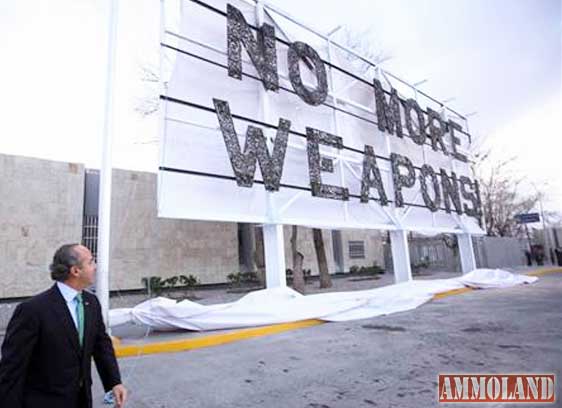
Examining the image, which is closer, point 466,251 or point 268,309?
point 268,309

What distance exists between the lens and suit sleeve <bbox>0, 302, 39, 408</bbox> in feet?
5.72

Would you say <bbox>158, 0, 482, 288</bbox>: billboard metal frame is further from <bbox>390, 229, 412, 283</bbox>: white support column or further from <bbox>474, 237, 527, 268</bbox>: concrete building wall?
<bbox>474, 237, 527, 268</bbox>: concrete building wall

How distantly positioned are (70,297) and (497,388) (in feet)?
11.9

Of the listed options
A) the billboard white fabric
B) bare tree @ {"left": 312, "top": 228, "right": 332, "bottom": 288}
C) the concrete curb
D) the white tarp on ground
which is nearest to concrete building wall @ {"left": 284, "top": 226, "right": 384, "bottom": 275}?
bare tree @ {"left": 312, "top": 228, "right": 332, "bottom": 288}

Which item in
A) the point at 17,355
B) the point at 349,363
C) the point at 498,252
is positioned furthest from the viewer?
the point at 498,252

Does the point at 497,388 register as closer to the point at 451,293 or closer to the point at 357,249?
the point at 451,293

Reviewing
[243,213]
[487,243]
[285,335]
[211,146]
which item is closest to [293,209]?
[243,213]

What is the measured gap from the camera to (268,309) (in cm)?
697

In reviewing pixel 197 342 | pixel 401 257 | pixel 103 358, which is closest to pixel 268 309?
pixel 197 342

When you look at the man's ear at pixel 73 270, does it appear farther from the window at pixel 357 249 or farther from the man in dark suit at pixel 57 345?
the window at pixel 357 249

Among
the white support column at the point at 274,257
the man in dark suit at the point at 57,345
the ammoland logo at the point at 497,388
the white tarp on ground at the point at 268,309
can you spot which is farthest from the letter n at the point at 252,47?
the ammoland logo at the point at 497,388

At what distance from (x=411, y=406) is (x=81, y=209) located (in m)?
15.0

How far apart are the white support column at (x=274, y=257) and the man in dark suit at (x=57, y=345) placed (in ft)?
20.6

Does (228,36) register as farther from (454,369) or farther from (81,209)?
(81,209)
